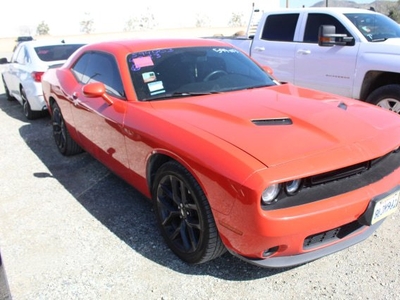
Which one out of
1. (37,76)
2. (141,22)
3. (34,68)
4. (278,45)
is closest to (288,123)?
(278,45)

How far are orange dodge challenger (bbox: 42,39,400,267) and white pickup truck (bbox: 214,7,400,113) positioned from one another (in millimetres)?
2305

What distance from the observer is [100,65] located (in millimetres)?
4023

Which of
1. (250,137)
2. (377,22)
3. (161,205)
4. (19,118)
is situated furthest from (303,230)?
(19,118)

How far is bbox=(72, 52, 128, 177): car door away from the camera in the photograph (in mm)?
3396

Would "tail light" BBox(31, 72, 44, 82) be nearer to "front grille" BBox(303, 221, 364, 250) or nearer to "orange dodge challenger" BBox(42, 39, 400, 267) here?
"orange dodge challenger" BBox(42, 39, 400, 267)

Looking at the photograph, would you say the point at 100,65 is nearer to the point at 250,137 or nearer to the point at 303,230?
the point at 250,137

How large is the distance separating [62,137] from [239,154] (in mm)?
3625

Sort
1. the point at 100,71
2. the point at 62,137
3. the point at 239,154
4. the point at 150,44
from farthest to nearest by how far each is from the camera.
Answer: the point at 62,137 < the point at 100,71 < the point at 150,44 < the point at 239,154

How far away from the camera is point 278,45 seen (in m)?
6.70

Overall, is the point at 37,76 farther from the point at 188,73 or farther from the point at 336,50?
the point at 336,50

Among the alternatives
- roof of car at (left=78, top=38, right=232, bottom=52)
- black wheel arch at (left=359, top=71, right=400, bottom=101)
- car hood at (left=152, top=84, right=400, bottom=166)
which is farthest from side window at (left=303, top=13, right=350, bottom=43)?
car hood at (left=152, top=84, right=400, bottom=166)

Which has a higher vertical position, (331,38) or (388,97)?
(331,38)

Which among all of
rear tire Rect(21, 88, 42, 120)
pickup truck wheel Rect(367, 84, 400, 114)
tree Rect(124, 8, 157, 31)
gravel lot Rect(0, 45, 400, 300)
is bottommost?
tree Rect(124, 8, 157, 31)

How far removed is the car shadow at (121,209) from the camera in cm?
279
